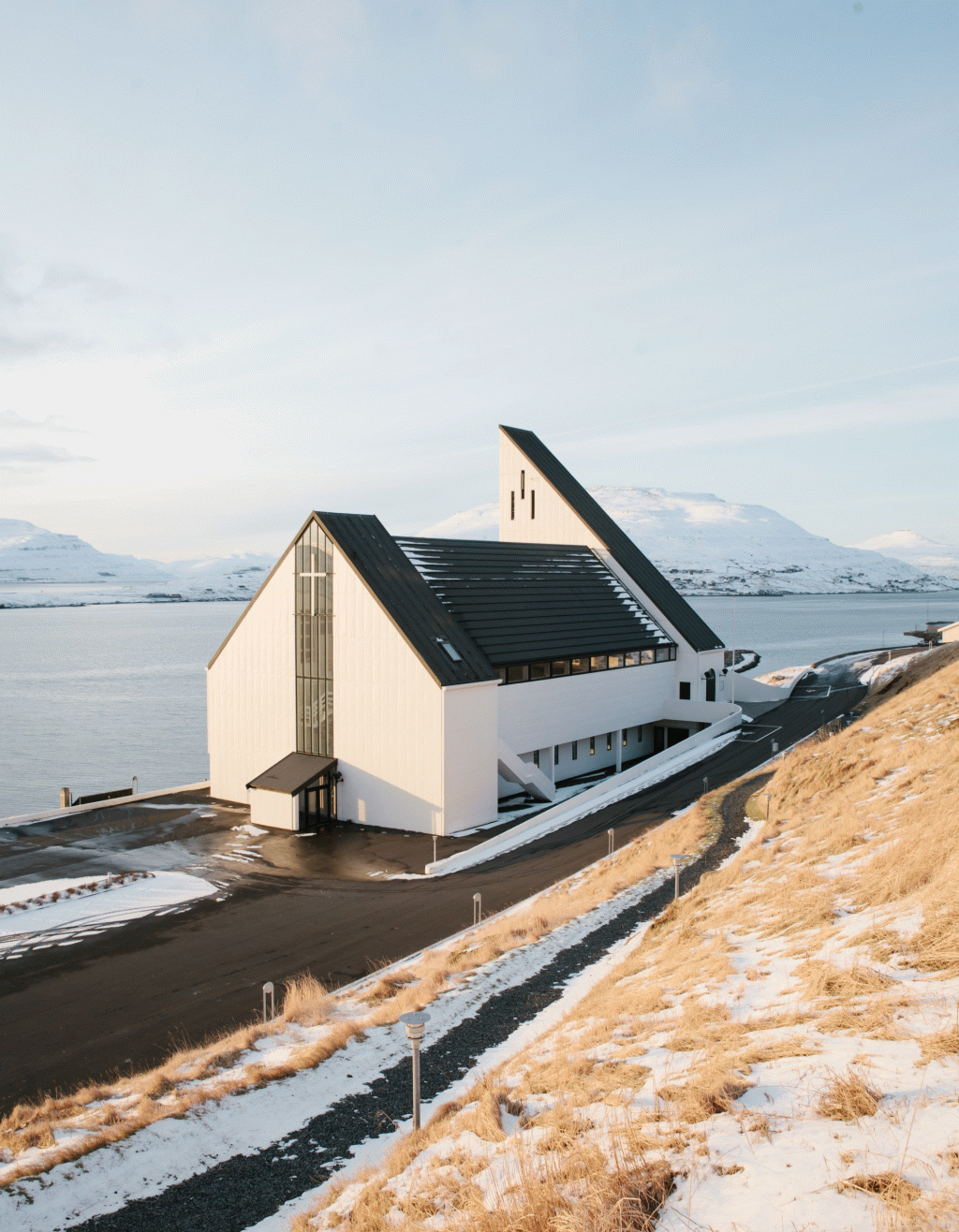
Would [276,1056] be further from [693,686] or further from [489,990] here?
[693,686]

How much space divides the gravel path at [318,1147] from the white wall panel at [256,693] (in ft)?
73.7

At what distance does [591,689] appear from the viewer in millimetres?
39875

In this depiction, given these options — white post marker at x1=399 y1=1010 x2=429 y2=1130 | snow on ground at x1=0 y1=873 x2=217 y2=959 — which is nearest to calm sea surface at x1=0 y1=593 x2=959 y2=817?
snow on ground at x1=0 y1=873 x2=217 y2=959

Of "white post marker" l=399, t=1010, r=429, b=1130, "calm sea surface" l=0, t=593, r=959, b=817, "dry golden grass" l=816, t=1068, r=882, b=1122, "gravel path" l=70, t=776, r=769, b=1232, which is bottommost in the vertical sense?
"calm sea surface" l=0, t=593, r=959, b=817

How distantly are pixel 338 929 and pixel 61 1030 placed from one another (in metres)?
6.72

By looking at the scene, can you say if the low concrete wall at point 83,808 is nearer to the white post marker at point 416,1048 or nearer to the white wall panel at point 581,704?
the white wall panel at point 581,704

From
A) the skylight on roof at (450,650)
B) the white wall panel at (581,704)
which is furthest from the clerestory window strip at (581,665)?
the skylight on roof at (450,650)

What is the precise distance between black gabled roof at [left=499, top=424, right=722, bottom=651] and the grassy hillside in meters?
33.5

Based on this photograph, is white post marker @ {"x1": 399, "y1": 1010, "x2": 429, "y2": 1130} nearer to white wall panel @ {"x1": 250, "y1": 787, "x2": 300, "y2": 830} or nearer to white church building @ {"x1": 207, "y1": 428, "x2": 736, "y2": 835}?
white church building @ {"x1": 207, "y1": 428, "x2": 736, "y2": 835}

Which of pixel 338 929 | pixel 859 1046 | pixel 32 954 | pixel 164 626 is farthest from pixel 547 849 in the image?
pixel 164 626

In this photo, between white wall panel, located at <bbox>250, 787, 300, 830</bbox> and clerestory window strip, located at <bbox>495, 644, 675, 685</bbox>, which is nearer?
white wall panel, located at <bbox>250, 787, 300, 830</bbox>

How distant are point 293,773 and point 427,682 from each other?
7.11m

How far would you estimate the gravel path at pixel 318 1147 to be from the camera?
330 inches

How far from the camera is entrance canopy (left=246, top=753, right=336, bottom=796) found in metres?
31.2
